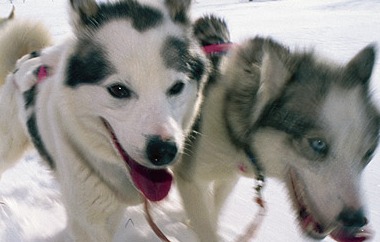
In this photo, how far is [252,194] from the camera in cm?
220

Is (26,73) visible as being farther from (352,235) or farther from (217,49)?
(352,235)

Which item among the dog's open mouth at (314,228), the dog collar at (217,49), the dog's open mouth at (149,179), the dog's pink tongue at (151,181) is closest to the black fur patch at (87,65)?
the dog's open mouth at (149,179)

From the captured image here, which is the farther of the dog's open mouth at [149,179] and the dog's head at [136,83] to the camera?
the dog's open mouth at [149,179]

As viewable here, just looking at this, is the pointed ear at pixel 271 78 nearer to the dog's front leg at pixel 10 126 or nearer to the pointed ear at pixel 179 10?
the pointed ear at pixel 179 10

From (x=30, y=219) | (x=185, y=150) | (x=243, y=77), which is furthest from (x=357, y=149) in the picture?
(x=30, y=219)

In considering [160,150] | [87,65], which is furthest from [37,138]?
[160,150]

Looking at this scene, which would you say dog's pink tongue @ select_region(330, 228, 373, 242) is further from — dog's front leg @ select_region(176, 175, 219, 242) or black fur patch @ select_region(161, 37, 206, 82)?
black fur patch @ select_region(161, 37, 206, 82)

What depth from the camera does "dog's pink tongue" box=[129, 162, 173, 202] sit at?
1.36 meters

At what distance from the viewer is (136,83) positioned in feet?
4.22

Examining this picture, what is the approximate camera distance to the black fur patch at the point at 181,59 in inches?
53.7

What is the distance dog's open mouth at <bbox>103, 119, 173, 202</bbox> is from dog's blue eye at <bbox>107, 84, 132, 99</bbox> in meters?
0.13

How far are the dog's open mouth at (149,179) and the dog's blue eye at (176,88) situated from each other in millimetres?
219

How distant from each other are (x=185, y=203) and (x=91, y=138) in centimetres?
45

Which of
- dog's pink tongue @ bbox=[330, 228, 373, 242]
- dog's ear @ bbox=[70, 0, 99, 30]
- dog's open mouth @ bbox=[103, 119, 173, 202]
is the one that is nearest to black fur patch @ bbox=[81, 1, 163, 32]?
dog's ear @ bbox=[70, 0, 99, 30]
